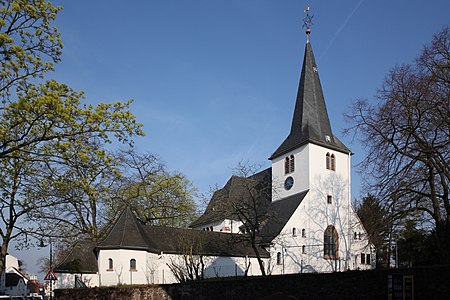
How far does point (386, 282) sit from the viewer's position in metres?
16.3

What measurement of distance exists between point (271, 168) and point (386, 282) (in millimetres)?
32383

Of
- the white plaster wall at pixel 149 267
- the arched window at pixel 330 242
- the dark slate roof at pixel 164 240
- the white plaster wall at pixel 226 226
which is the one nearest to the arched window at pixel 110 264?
the white plaster wall at pixel 149 267

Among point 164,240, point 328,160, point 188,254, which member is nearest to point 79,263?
point 164,240

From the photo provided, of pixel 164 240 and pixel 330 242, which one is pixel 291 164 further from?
pixel 164 240

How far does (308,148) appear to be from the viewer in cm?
4181

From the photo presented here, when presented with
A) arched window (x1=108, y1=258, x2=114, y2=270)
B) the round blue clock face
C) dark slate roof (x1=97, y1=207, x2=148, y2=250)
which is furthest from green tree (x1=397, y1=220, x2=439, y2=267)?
arched window (x1=108, y1=258, x2=114, y2=270)

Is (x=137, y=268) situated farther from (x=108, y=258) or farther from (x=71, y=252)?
(x=71, y=252)

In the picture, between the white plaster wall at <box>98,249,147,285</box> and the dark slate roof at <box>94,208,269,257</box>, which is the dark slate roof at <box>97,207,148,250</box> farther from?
the white plaster wall at <box>98,249,147,285</box>

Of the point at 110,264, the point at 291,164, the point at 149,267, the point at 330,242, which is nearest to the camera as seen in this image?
the point at 110,264

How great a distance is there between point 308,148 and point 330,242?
841cm

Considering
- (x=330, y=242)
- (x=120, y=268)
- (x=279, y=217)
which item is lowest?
(x=120, y=268)

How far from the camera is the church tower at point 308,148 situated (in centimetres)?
4206

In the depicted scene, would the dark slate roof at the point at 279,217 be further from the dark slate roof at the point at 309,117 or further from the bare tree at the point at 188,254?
the bare tree at the point at 188,254

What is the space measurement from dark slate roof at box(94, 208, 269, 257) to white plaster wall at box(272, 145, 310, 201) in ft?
24.4
